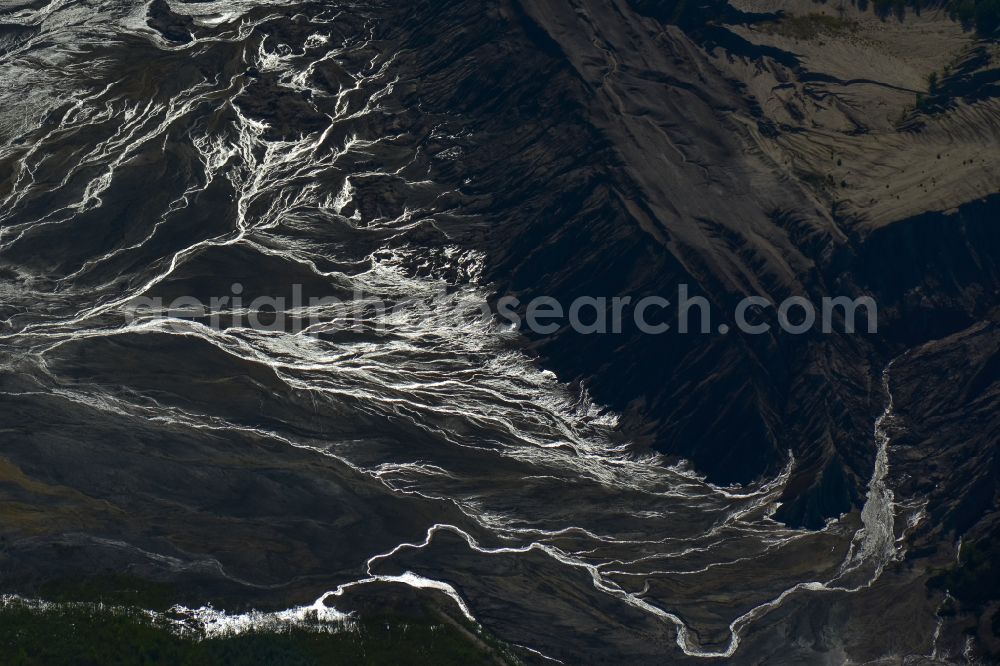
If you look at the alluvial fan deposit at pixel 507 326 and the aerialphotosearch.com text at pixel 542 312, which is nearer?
the alluvial fan deposit at pixel 507 326

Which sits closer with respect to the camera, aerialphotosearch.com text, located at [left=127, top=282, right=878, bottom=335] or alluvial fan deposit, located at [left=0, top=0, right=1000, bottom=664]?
alluvial fan deposit, located at [left=0, top=0, right=1000, bottom=664]

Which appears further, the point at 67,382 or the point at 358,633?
the point at 67,382

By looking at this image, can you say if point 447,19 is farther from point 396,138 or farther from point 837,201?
point 837,201

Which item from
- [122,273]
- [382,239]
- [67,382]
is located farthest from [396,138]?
[67,382]

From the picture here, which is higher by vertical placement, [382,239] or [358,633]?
[382,239]

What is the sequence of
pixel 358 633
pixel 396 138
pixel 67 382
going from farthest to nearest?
pixel 396 138 < pixel 67 382 < pixel 358 633

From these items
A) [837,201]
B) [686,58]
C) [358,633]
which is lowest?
[358,633]

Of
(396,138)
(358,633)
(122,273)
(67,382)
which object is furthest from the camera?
(396,138)

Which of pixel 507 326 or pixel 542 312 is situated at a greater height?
pixel 542 312
